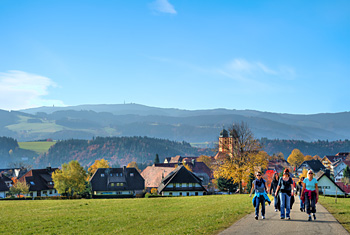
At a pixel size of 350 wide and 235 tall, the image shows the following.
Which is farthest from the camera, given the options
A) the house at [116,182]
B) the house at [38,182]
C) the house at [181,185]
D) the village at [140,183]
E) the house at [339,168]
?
the house at [339,168]

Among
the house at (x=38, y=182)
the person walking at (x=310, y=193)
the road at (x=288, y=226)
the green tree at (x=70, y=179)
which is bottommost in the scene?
the house at (x=38, y=182)

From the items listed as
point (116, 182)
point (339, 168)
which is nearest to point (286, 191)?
point (116, 182)

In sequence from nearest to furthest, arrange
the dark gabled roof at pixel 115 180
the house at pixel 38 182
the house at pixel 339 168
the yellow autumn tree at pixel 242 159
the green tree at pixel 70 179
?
the yellow autumn tree at pixel 242 159, the green tree at pixel 70 179, the dark gabled roof at pixel 115 180, the house at pixel 38 182, the house at pixel 339 168

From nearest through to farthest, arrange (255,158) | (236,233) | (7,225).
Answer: (236,233), (7,225), (255,158)

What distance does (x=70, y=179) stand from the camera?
74625 millimetres

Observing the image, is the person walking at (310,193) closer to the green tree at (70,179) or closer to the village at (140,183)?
the village at (140,183)

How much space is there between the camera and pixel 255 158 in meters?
56.1

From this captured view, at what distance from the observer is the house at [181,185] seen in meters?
79.8

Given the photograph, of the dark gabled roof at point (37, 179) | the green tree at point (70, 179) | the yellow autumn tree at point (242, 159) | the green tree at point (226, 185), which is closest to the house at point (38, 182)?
the dark gabled roof at point (37, 179)

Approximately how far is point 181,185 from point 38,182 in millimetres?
47167

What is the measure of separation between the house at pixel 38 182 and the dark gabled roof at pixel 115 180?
19080mm

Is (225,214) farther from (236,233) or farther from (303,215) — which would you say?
(236,233)

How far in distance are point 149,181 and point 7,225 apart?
3273 inches

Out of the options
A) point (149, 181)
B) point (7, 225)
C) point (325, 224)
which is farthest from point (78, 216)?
point (149, 181)
